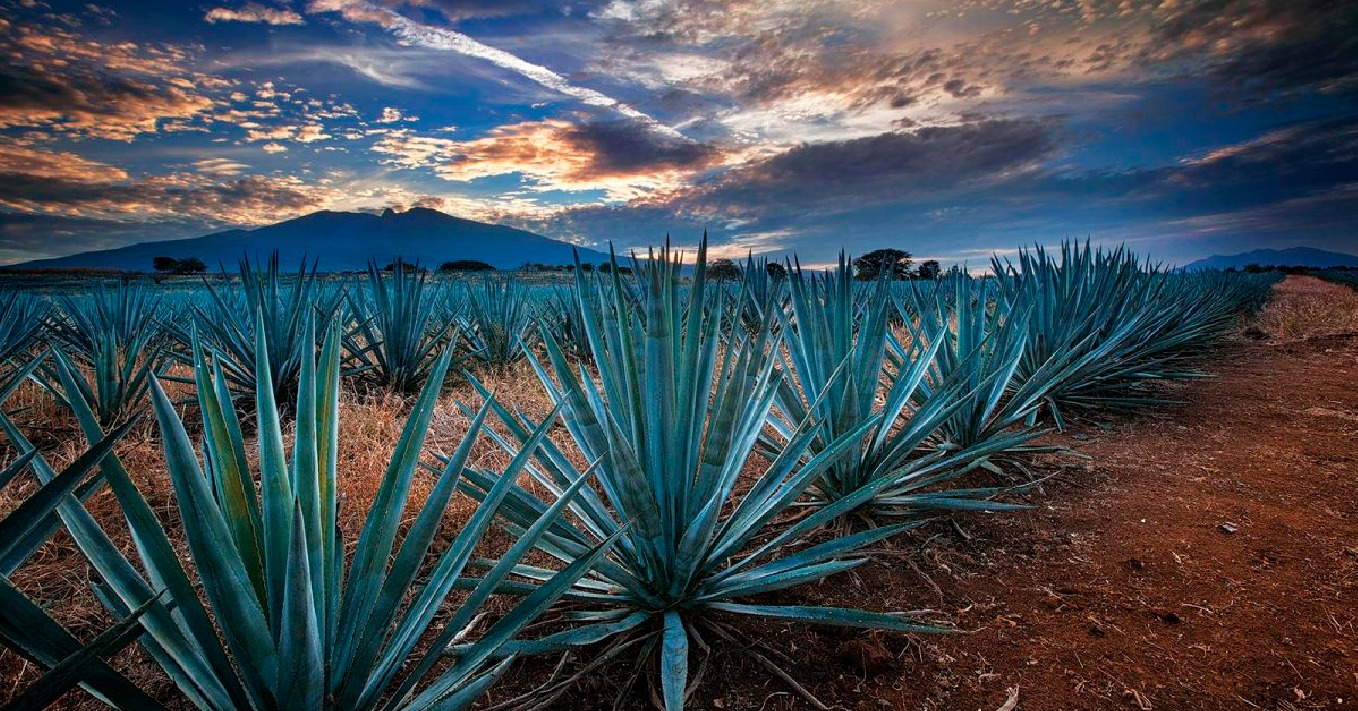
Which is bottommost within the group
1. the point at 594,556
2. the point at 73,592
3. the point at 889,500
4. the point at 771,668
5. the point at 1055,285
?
the point at 73,592

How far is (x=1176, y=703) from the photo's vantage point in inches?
57.7

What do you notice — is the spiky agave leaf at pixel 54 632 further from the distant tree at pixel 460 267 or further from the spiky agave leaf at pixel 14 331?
the distant tree at pixel 460 267

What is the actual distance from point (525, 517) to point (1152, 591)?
1.98 meters

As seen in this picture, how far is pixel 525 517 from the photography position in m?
1.62

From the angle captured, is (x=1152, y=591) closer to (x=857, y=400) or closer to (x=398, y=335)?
(x=857, y=400)

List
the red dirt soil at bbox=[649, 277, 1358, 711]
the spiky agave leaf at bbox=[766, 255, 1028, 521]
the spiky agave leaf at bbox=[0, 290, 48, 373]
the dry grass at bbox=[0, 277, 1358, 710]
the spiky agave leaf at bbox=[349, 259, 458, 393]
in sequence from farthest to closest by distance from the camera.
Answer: the spiky agave leaf at bbox=[349, 259, 458, 393]
the spiky agave leaf at bbox=[0, 290, 48, 373]
the spiky agave leaf at bbox=[766, 255, 1028, 521]
the dry grass at bbox=[0, 277, 1358, 710]
the red dirt soil at bbox=[649, 277, 1358, 711]

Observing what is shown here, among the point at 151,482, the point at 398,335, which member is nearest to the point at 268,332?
the point at 398,335

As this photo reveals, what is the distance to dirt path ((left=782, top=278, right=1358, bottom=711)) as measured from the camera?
153cm

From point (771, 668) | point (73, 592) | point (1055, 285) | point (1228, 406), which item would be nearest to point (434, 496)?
point (771, 668)

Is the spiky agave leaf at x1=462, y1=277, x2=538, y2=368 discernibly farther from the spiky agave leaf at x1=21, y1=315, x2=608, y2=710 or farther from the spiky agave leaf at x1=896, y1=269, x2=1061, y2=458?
the spiky agave leaf at x1=21, y1=315, x2=608, y2=710

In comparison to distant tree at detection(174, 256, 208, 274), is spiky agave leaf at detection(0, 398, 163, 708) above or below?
above

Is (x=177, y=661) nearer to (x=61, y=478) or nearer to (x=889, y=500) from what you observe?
(x=61, y=478)

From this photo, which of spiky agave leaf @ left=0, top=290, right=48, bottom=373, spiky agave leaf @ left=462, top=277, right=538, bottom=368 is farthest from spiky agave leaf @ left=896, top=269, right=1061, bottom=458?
spiky agave leaf @ left=0, top=290, right=48, bottom=373

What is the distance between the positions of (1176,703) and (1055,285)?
11.5 ft
